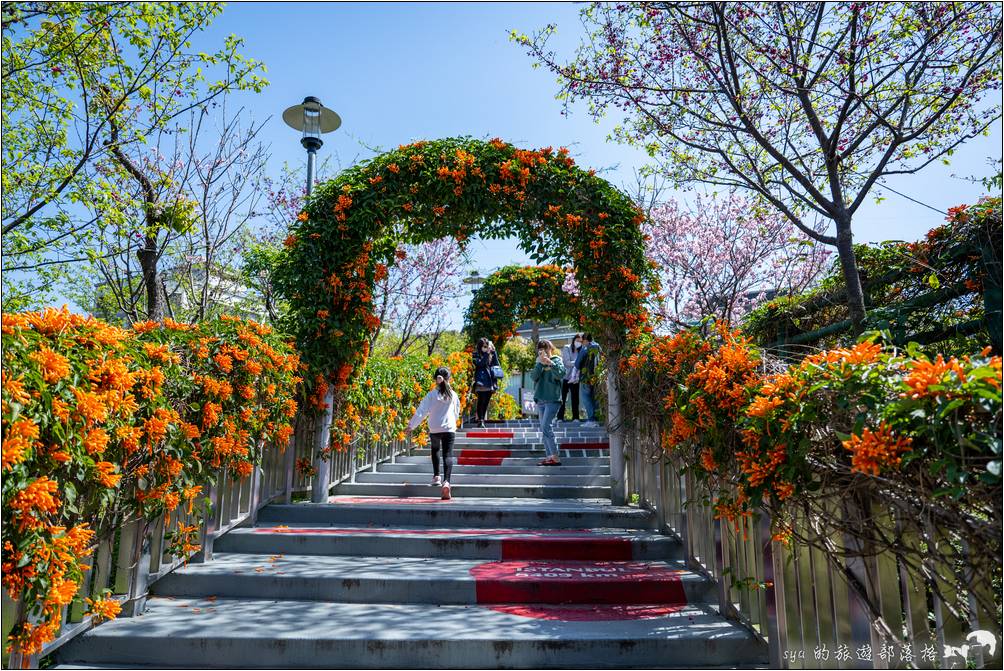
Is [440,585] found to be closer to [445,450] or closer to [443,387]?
[445,450]

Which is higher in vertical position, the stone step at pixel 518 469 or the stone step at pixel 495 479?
A: the stone step at pixel 518 469

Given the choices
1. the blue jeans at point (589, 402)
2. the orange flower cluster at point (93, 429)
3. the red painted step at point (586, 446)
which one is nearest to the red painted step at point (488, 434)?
the red painted step at point (586, 446)

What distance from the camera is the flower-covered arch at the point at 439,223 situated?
241 inches

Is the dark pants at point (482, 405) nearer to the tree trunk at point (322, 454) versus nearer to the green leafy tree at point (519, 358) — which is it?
the tree trunk at point (322, 454)

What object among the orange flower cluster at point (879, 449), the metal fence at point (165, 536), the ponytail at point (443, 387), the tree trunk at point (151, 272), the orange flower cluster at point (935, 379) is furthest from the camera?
the ponytail at point (443, 387)

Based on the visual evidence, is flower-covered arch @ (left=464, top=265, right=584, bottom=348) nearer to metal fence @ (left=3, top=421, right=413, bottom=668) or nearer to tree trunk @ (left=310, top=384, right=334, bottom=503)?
metal fence @ (left=3, top=421, right=413, bottom=668)

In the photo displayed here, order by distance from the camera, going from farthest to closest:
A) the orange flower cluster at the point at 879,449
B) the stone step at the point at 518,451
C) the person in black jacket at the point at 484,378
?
1. the person in black jacket at the point at 484,378
2. the stone step at the point at 518,451
3. the orange flower cluster at the point at 879,449

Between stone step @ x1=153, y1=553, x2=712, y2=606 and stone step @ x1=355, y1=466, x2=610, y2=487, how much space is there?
8.24 feet

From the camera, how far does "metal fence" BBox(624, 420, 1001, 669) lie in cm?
201

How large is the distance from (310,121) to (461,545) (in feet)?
20.3

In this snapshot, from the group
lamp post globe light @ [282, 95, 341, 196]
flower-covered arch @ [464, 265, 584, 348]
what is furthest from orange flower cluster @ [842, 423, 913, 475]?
flower-covered arch @ [464, 265, 584, 348]

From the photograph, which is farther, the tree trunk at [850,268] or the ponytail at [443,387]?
the ponytail at [443,387]

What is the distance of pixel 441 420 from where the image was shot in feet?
21.0

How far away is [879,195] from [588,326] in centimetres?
386
